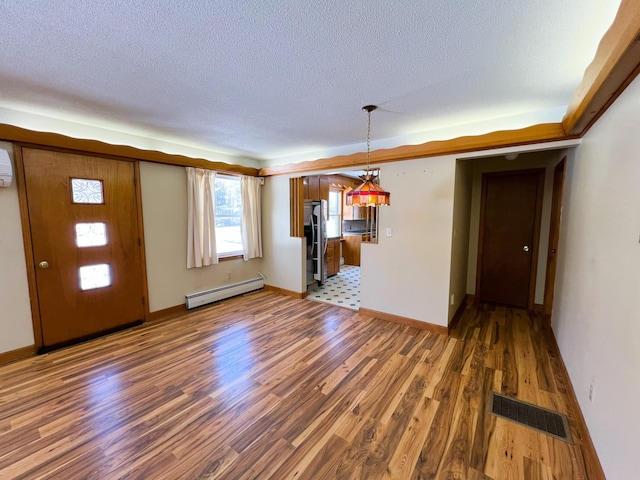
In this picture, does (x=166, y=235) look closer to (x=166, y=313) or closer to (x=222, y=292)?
(x=166, y=313)

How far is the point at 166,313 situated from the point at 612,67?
4.84 metres

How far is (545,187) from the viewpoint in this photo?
3.83 metres

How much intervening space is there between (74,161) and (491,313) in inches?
223

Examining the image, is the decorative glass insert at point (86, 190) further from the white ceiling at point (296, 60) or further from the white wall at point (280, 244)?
the white wall at point (280, 244)

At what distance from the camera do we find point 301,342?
3.11 meters

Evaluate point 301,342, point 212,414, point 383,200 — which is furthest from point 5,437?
point 383,200

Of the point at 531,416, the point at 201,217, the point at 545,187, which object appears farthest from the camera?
the point at 201,217

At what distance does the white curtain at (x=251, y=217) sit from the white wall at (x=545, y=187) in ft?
11.9

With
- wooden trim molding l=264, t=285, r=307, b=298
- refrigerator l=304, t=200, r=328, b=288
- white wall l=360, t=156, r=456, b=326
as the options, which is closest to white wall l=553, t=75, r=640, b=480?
white wall l=360, t=156, r=456, b=326

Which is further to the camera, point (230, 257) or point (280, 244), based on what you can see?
point (280, 244)

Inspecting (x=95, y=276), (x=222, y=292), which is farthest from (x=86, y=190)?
(x=222, y=292)

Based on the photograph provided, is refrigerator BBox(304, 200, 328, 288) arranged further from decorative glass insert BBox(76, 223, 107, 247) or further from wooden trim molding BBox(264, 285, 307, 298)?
decorative glass insert BBox(76, 223, 107, 247)

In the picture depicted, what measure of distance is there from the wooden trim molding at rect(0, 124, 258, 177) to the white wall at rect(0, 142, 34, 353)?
15cm

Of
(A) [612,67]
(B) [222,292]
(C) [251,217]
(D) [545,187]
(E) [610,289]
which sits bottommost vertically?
(B) [222,292]
